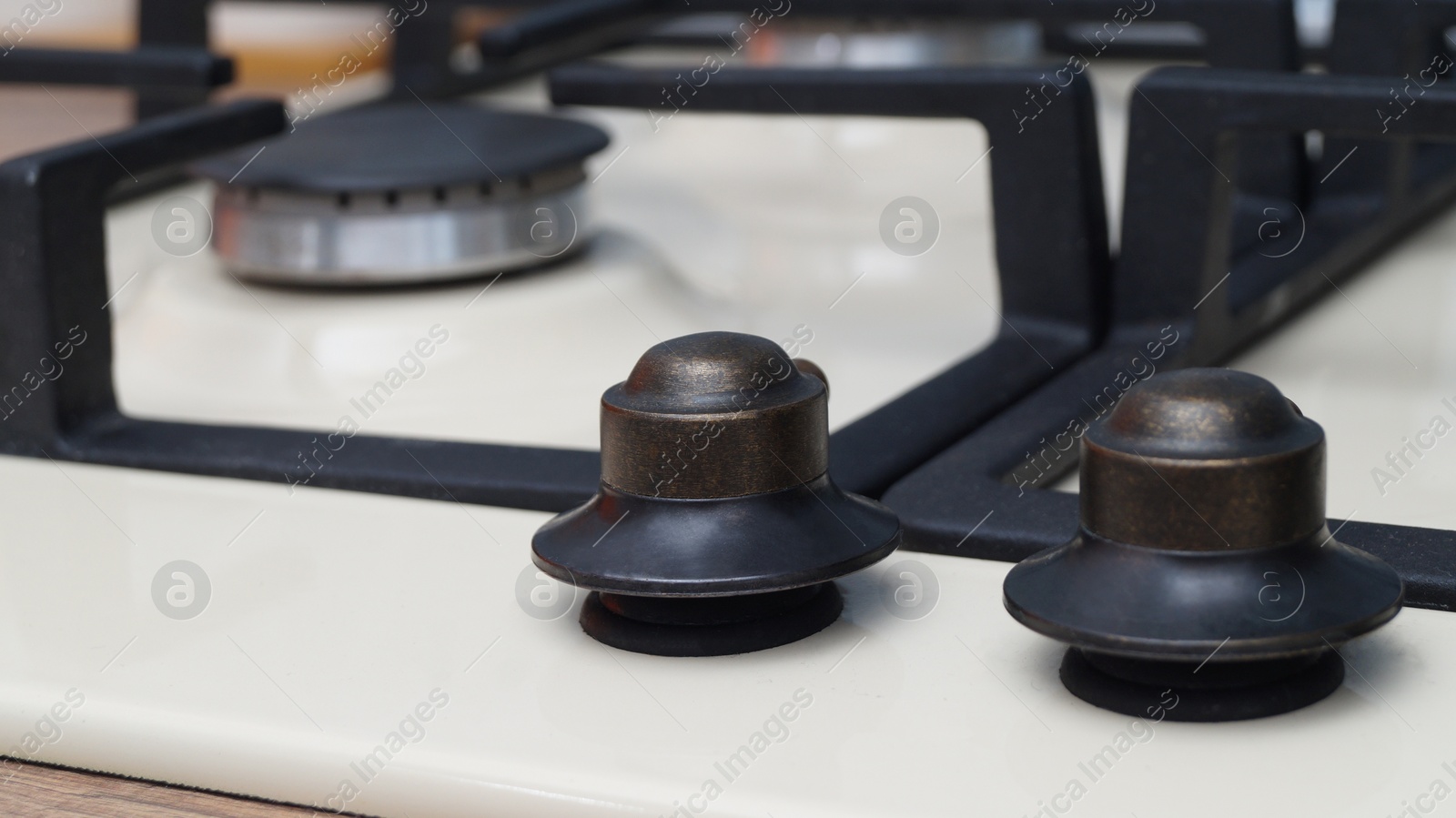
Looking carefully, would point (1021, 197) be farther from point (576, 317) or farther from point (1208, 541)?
point (1208, 541)

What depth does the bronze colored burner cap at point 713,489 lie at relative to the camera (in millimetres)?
457

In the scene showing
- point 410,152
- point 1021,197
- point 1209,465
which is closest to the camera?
point 1209,465

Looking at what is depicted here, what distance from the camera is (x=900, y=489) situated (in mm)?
590

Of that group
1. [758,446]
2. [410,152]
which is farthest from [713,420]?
[410,152]

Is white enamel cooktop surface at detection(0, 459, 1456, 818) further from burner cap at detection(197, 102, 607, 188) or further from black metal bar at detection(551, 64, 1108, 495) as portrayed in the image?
burner cap at detection(197, 102, 607, 188)

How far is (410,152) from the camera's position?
3.00ft

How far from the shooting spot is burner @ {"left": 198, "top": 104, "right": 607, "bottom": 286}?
34.2 inches

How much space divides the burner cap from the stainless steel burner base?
0.01 m

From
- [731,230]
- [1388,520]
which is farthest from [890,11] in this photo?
[1388,520]

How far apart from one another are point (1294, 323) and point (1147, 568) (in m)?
0.54

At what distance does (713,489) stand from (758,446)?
2 cm

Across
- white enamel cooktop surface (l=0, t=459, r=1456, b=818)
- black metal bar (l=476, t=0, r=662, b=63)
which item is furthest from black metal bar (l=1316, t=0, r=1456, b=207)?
white enamel cooktop surface (l=0, t=459, r=1456, b=818)

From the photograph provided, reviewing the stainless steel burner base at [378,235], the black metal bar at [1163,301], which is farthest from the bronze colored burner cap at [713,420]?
the stainless steel burner base at [378,235]

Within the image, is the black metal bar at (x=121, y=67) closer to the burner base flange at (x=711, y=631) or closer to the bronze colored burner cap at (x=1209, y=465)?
the burner base flange at (x=711, y=631)
